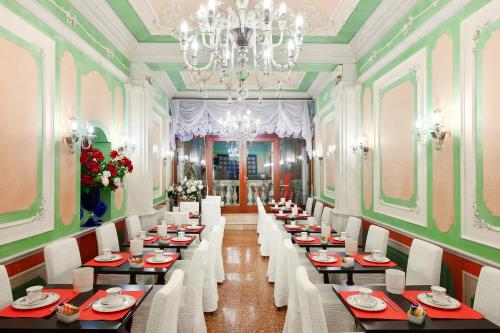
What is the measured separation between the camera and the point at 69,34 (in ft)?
12.0

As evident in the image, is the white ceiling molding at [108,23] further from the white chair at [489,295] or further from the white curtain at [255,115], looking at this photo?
the white chair at [489,295]

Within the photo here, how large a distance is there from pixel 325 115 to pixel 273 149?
261 centimetres

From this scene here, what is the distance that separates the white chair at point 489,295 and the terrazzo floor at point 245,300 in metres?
1.85

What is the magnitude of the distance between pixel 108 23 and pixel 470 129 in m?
4.32

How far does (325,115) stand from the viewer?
737cm

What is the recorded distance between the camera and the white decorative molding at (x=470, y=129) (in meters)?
2.66

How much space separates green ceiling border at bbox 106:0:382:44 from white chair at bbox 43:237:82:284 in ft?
9.49

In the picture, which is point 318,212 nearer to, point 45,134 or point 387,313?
point 387,313

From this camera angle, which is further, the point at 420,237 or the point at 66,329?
the point at 420,237

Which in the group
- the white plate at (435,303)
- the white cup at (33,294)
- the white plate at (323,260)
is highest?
the white cup at (33,294)

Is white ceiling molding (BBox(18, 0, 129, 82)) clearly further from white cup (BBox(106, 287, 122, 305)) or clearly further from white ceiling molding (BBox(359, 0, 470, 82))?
white ceiling molding (BBox(359, 0, 470, 82))

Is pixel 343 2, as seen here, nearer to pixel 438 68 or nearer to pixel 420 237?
pixel 438 68

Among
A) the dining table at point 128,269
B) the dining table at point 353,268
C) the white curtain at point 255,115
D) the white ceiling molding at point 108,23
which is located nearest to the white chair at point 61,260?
the dining table at point 128,269

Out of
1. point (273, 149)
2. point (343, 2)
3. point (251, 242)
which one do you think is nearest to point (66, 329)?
point (343, 2)
